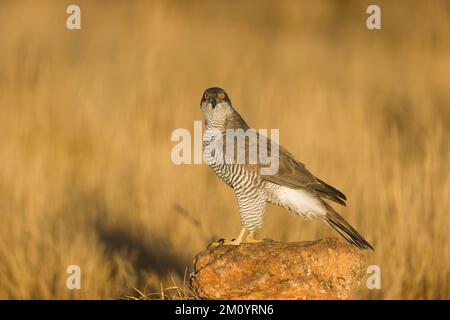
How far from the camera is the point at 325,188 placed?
406 centimetres

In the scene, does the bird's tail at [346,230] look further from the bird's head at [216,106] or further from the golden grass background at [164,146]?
the golden grass background at [164,146]

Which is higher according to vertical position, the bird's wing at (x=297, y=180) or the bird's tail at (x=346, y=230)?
the bird's wing at (x=297, y=180)

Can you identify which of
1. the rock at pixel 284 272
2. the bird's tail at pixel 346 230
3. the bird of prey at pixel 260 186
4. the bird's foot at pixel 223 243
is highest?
the bird of prey at pixel 260 186

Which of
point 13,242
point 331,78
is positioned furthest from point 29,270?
point 331,78

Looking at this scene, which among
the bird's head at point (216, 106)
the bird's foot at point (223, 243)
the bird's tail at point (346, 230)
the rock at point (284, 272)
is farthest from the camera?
the bird's head at point (216, 106)

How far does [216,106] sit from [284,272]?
1200 millimetres

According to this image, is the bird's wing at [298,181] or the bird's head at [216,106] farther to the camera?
the bird's head at [216,106]

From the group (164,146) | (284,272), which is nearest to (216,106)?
(284,272)

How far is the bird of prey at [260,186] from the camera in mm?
3984

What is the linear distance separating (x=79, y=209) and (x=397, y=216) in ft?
8.81

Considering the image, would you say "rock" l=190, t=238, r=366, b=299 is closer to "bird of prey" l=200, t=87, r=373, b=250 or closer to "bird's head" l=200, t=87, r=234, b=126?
"bird of prey" l=200, t=87, r=373, b=250

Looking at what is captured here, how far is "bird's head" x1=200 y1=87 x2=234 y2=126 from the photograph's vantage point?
13.6 feet

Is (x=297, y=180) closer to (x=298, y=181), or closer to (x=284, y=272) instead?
(x=298, y=181)

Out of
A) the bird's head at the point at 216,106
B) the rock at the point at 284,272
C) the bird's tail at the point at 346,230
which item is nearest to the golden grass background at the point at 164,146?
the bird's tail at the point at 346,230
